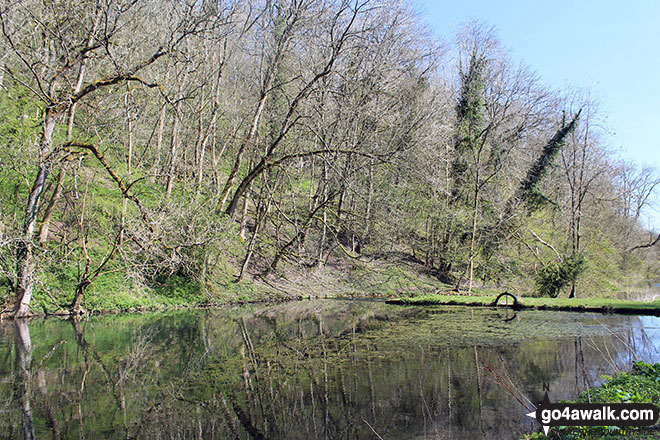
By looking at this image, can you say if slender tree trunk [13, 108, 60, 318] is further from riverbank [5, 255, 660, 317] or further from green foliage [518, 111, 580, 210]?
green foliage [518, 111, 580, 210]

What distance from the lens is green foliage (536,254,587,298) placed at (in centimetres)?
1808

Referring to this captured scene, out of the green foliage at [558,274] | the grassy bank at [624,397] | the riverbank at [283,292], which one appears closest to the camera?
the grassy bank at [624,397]

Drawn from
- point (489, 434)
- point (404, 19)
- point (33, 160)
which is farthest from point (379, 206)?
point (489, 434)

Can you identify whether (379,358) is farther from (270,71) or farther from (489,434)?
(270,71)

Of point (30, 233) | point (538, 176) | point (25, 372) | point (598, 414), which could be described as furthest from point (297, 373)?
point (538, 176)

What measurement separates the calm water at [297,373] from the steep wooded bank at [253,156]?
281 cm

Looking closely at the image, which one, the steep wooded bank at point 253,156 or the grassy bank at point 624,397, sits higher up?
the steep wooded bank at point 253,156

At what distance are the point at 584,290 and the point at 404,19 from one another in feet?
42.2

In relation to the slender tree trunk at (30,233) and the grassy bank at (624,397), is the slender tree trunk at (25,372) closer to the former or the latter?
the slender tree trunk at (30,233)

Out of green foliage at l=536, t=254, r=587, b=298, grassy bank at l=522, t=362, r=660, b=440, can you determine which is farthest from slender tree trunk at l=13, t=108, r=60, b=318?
green foliage at l=536, t=254, r=587, b=298

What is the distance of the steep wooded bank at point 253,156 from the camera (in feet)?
41.4

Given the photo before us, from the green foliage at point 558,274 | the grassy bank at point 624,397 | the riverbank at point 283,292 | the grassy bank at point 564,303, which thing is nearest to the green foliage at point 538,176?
the riverbank at point 283,292

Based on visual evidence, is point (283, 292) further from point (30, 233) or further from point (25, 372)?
point (25, 372)

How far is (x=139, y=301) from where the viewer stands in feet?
49.2
